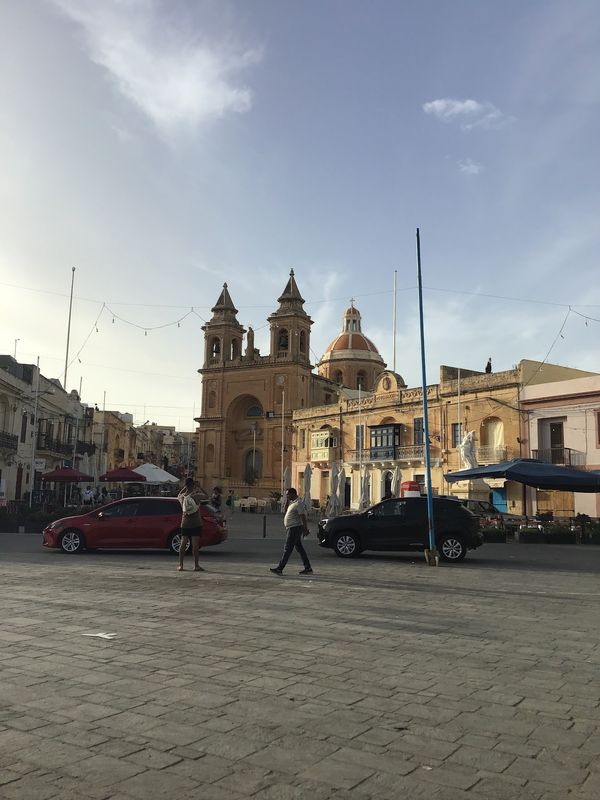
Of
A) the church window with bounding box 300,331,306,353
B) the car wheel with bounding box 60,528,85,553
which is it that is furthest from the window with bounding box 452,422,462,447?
the church window with bounding box 300,331,306,353

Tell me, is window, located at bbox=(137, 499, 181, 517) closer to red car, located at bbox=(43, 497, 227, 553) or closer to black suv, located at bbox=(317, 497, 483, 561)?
red car, located at bbox=(43, 497, 227, 553)

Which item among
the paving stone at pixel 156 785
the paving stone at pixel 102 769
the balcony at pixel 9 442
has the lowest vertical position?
the paving stone at pixel 156 785

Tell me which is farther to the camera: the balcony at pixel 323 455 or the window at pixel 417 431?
the balcony at pixel 323 455

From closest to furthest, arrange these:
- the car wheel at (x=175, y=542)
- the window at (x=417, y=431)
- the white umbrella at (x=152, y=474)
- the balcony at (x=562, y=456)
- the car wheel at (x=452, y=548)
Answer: the car wheel at (x=452, y=548) < the car wheel at (x=175, y=542) < the white umbrella at (x=152, y=474) < the balcony at (x=562, y=456) < the window at (x=417, y=431)

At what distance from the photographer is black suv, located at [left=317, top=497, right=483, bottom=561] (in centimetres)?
1650

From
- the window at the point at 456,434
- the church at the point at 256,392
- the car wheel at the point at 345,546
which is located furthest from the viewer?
the church at the point at 256,392

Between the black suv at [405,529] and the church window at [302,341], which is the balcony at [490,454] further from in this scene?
the church window at [302,341]

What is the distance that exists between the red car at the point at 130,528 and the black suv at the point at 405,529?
2.92 metres

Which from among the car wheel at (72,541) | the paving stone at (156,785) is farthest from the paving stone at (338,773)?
the car wheel at (72,541)

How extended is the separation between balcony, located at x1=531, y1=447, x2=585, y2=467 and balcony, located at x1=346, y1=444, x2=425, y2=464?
10.3 m

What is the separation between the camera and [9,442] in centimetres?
3694

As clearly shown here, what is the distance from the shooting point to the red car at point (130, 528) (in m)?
16.9

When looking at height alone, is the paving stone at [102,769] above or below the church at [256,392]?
below

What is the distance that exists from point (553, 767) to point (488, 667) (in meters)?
2.36
